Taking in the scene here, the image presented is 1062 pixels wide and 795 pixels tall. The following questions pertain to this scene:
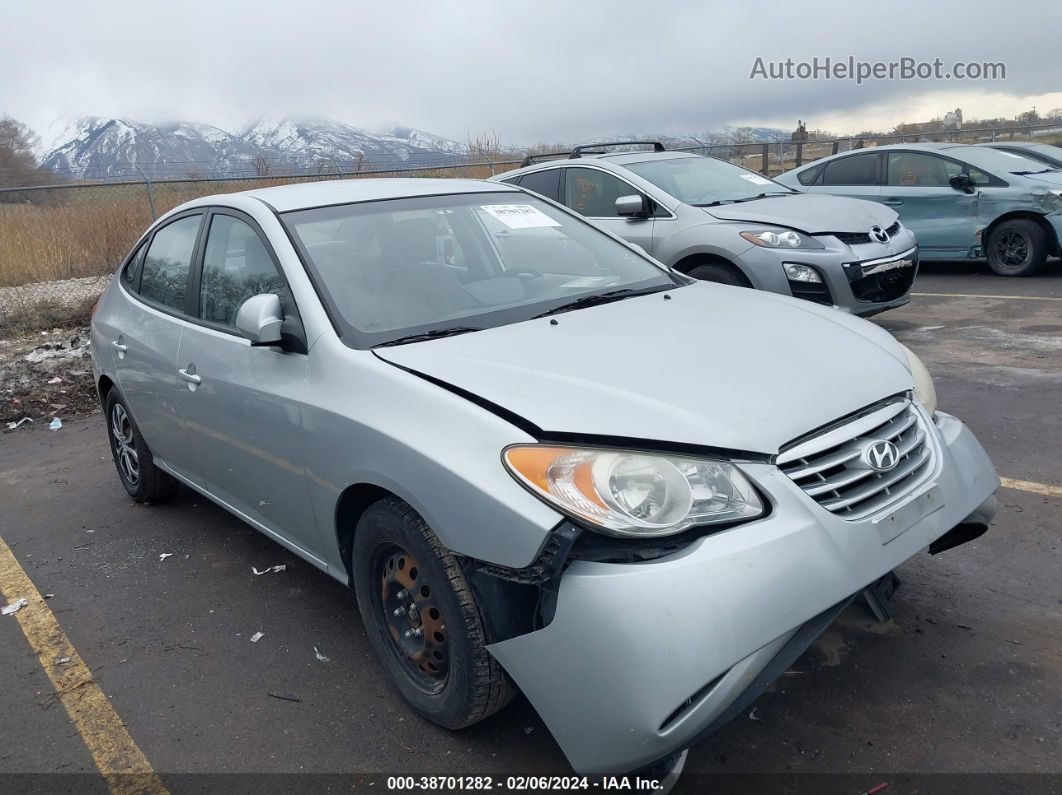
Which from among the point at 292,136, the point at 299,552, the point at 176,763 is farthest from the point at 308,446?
the point at 292,136

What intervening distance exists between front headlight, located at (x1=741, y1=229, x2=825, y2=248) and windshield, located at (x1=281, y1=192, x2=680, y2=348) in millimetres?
3129

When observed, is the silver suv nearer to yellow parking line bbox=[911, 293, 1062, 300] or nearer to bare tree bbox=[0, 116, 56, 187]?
yellow parking line bbox=[911, 293, 1062, 300]

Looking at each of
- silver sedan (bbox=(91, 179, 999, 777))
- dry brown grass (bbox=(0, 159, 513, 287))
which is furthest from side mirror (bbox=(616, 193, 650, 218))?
dry brown grass (bbox=(0, 159, 513, 287))

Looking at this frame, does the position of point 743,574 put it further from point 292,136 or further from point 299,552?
point 292,136

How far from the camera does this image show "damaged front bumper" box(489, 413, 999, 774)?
2096mm

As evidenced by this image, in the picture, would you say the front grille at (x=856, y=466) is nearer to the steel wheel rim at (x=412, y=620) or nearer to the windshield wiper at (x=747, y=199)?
the steel wheel rim at (x=412, y=620)

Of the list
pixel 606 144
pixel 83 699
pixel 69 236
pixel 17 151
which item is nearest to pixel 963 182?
pixel 606 144

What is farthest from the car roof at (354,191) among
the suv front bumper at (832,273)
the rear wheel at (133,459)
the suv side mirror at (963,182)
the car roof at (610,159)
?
the suv side mirror at (963,182)

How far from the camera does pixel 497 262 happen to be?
3.77 meters

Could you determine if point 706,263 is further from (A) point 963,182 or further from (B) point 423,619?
(B) point 423,619

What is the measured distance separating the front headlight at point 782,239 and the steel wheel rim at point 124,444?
465 centimetres

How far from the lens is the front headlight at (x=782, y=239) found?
22.7 feet

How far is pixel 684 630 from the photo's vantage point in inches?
82.4

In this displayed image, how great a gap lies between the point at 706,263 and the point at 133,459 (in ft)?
14.9
